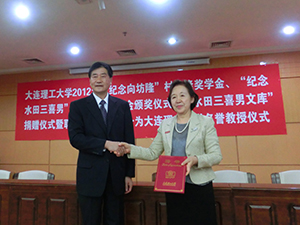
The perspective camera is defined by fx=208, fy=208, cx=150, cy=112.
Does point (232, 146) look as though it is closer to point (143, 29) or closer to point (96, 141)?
point (143, 29)

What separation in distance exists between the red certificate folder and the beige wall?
283 centimetres

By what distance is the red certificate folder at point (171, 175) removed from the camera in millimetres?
1089

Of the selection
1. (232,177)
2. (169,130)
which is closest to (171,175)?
(169,130)

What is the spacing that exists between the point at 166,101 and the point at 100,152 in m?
2.83

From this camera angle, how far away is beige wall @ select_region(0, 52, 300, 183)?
11.7 feet

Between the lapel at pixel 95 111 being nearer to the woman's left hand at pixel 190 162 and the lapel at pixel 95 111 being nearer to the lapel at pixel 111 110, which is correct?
the lapel at pixel 111 110

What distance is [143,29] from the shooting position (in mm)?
2973

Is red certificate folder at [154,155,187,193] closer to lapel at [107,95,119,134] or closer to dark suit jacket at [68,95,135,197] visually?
dark suit jacket at [68,95,135,197]

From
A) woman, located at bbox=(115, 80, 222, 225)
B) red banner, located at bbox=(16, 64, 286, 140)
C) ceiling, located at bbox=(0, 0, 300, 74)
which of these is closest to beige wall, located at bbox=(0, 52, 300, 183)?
red banner, located at bbox=(16, 64, 286, 140)

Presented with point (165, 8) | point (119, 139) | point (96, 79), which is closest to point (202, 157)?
point (119, 139)

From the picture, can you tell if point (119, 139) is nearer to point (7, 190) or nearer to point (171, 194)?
point (171, 194)

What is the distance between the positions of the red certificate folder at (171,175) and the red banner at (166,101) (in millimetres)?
2797

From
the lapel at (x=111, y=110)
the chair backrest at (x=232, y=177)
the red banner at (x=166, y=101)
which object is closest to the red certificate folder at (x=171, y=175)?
the lapel at (x=111, y=110)

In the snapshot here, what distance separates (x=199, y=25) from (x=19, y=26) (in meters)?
2.44
